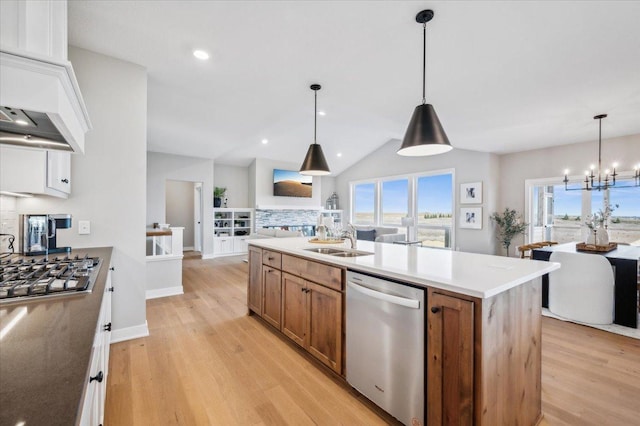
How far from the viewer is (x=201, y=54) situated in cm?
265

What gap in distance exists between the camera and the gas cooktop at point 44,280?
3.60 feet

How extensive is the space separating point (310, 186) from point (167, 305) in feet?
19.6

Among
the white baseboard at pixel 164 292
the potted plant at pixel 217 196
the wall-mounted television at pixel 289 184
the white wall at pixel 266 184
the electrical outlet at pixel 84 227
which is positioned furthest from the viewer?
the wall-mounted television at pixel 289 184

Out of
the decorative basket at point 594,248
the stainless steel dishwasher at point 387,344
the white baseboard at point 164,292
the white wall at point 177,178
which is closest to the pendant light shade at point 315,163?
the stainless steel dishwasher at point 387,344

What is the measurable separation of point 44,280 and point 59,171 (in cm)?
121

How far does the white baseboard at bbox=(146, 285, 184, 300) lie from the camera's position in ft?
13.1

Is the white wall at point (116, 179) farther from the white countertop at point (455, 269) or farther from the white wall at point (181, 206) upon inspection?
the white wall at point (181, 206)

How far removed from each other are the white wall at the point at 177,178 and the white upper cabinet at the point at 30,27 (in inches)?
244

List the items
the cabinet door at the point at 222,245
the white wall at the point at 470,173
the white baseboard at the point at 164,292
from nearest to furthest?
the white baseboard at the point at 164,292 → the white wall at the point at 470,173 → the cabinet door at the point at 222,245

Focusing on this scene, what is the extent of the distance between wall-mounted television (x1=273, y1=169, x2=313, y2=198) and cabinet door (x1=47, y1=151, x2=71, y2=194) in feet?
19.8

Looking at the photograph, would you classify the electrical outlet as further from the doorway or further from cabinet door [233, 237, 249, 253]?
the doorway

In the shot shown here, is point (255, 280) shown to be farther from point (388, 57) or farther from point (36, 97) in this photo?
point (388, 57)

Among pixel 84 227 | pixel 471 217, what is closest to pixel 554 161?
pixel 471 217

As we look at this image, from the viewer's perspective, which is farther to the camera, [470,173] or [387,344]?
[470,173]
